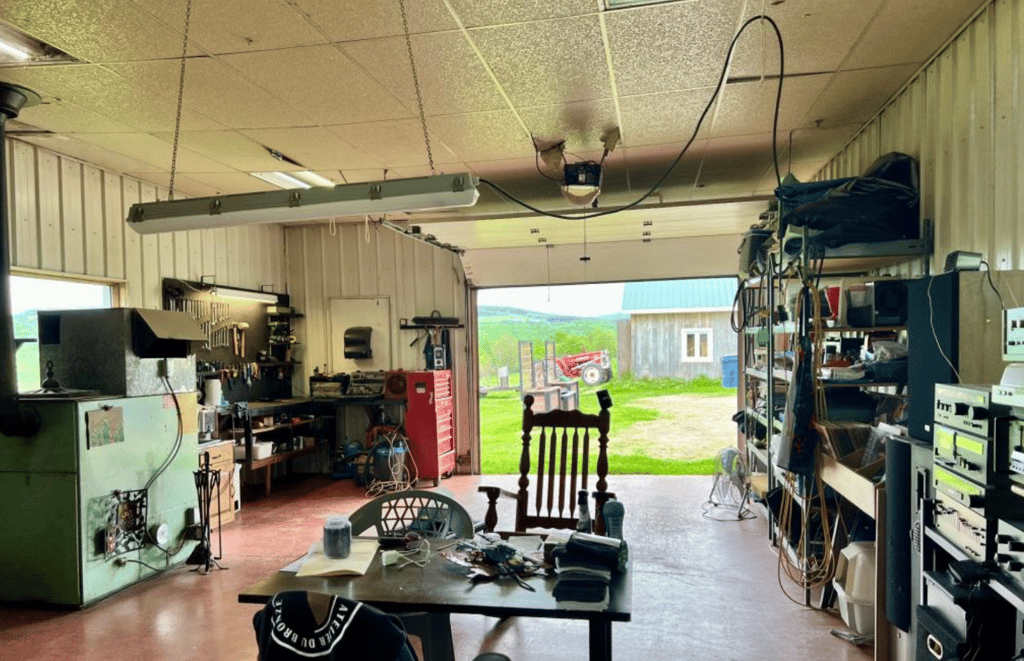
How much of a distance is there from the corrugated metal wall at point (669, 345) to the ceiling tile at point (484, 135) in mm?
6070

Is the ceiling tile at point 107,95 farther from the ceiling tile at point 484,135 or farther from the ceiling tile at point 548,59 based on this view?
the ceiling tile at point 548,59

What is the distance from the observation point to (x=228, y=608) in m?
3.50

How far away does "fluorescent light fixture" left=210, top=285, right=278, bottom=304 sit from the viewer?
579 cm

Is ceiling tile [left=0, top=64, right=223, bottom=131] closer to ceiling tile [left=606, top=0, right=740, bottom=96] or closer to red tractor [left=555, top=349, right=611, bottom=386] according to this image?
ceiling tile [left=606, top=0, right=740, bottom=96]

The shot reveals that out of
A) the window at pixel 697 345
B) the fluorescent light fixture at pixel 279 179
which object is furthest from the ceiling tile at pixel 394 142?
the window at pixel 697 345

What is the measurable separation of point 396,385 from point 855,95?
5.01 metres

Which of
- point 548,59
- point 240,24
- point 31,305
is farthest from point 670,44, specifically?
point 31,305

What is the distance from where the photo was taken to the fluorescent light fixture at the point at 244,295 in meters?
5.79

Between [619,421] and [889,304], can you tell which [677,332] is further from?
[889,304]

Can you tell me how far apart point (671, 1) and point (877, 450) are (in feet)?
7.58

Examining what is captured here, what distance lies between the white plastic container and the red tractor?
7.53 meters

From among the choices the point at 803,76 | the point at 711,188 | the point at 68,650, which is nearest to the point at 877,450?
the point at 803,76

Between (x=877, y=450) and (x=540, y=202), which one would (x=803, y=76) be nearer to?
(x=877, y=450)

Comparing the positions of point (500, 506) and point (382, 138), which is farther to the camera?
point (500, 506)
